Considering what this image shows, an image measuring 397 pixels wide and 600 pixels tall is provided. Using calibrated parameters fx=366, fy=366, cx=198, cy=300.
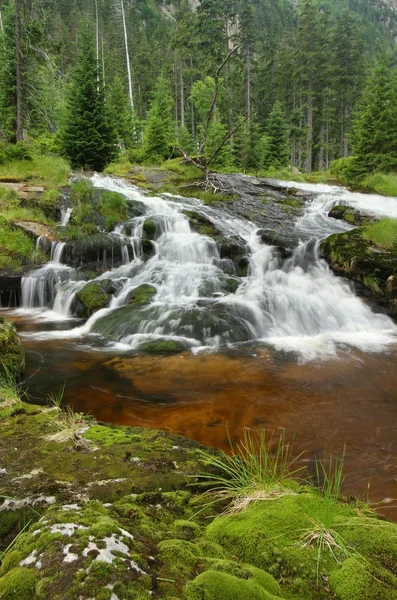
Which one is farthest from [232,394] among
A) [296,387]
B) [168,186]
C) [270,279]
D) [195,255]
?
[168,186]

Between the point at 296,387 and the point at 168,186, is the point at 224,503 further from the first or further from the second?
the point at 168,186

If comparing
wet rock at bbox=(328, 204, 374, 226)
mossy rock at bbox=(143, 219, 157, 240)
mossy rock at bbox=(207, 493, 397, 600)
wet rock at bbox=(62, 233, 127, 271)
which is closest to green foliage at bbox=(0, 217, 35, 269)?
wet rock at bbox=(62, 233, 127, 271)

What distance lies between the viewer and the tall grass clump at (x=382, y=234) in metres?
11.7

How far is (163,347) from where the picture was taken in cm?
774

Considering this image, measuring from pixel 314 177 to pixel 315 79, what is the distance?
73.2ft

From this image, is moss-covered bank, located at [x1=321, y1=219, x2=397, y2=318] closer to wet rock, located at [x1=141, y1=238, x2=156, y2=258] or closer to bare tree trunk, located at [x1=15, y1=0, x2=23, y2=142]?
wet rock, located at [x1=141, y1=238, x2=156, y2=258]

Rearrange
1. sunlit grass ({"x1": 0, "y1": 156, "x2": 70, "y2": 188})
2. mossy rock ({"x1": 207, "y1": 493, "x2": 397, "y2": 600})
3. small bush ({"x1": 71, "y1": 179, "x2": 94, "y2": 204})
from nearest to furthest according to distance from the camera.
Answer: mossy rock ({"x1": 207, "y1": 493, "x2": 397, "y2": 600})
small bush ({"x1": 71, "y1": 179, "x2": 94, "y2": 204})
sunlit grass ({"x1": 0, "y1": 156, "x2": 70, "y2": 188})

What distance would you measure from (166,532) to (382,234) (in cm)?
1219

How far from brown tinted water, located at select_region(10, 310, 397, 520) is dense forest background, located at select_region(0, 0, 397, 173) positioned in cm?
1374

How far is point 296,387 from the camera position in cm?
603

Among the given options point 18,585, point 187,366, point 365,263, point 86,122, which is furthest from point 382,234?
point 86,122

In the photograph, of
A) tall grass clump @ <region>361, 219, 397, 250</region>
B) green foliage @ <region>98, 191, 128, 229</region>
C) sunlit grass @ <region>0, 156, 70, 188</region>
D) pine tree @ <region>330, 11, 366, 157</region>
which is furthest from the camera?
pine tree @ <region>330, 11, 366, 157</region>

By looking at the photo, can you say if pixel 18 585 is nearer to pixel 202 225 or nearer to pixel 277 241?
pixel 277 241

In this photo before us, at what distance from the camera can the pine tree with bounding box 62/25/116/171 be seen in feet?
60.5
